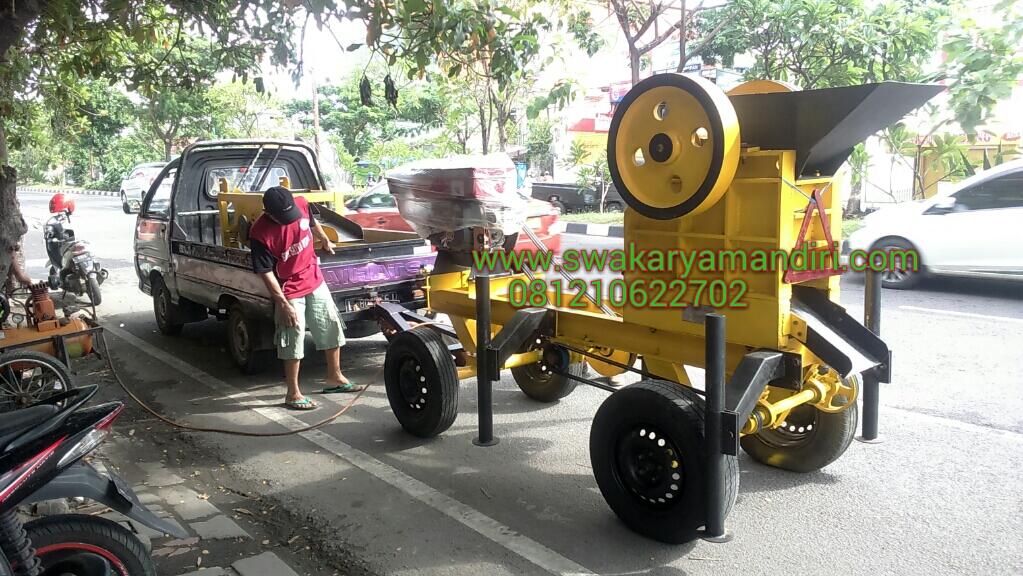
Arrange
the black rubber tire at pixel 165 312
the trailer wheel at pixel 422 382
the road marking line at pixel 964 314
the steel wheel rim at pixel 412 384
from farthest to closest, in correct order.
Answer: the black rubber tire at pixel 165 312 < the road marking line at pixel 964 314 < the steel wheel rim at pixel 412 384 < the trailer wheel at pixel 422 382

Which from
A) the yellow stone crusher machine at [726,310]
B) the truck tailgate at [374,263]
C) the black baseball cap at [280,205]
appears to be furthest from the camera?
the truck tailgate at [374,263]

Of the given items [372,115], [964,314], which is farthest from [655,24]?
[372,115]

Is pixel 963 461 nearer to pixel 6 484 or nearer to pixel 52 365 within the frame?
pixel 6 484

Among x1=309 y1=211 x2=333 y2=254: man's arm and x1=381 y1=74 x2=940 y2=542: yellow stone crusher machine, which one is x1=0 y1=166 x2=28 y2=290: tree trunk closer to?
A: x1=309 y1=211 x2=333 y2=254: man's arm

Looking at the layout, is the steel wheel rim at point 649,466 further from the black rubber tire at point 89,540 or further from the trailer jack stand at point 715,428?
the black rubber tire at point 89,540

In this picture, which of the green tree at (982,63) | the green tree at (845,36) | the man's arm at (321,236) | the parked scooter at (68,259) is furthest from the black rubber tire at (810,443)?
the green tree at (845,36)

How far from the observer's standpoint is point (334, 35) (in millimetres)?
5363

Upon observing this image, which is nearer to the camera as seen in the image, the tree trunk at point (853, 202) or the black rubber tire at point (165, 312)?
the black rubber tire at point (165, 312)

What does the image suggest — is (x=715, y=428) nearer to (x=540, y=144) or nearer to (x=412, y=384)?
(x=412, y=384)

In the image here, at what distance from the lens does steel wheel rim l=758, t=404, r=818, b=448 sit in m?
4.28

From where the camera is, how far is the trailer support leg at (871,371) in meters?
4.06

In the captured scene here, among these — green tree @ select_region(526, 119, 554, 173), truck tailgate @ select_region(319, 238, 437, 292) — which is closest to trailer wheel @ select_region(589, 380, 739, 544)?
truck tailgate @ select_region(319, 238, 437, 292)

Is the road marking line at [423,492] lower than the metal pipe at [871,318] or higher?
lower

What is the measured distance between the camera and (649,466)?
3592 millimetres
